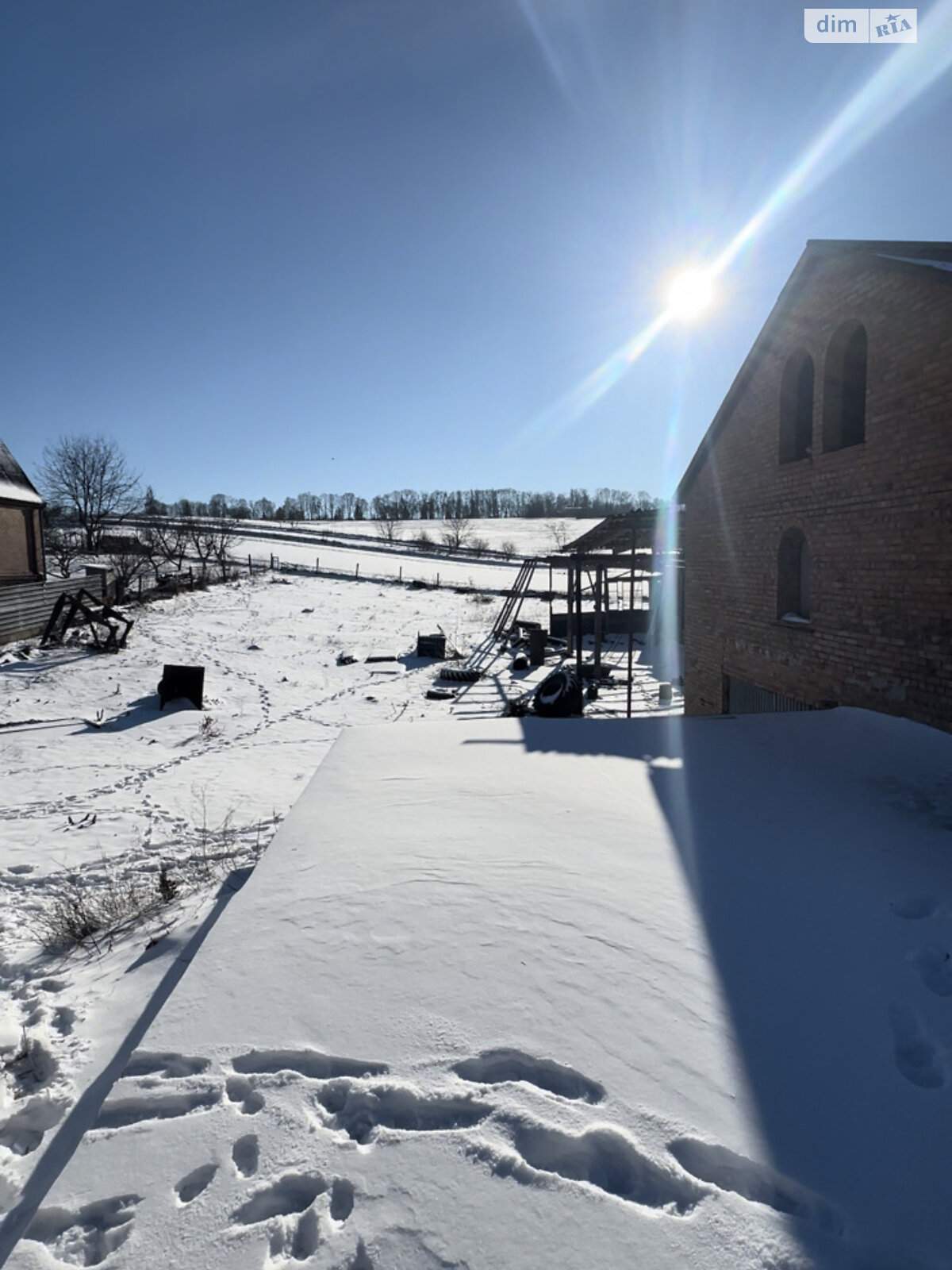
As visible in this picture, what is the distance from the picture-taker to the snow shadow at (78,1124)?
251 cm

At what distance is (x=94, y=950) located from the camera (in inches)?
181

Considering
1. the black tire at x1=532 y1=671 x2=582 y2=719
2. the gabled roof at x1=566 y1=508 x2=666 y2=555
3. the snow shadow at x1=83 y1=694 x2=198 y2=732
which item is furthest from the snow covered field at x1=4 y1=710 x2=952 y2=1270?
the gabled roof at x1=566 y1=508 x2=666 y2=555

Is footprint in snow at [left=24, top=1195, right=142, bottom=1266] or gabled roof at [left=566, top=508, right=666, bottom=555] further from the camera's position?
gabled roof at [left=566, top=508, right=666, bottom=555]

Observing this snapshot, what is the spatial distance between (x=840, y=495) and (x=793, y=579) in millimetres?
1545

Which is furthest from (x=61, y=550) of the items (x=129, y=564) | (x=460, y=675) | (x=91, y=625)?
(x=460, y=675)

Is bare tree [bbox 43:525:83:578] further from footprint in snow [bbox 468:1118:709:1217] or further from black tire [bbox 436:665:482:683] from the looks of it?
footprint in snow [bbox 468:1118:709:1217]

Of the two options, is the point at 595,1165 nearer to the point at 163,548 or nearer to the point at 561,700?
the point at 561,700

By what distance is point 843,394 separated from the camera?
7.36 m

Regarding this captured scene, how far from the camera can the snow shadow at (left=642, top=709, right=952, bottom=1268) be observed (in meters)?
1.82

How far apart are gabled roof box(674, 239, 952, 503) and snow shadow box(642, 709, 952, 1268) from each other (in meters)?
4.30

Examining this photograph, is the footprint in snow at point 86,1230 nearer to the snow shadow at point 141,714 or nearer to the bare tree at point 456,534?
the snow shadow at point 141,714

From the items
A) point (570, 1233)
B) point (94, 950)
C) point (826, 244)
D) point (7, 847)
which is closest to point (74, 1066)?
point (94, 950)

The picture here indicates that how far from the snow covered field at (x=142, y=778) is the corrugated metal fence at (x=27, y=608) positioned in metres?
2.16

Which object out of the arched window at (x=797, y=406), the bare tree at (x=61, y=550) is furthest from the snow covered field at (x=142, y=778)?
the bare tree at (x=61, y=550)
